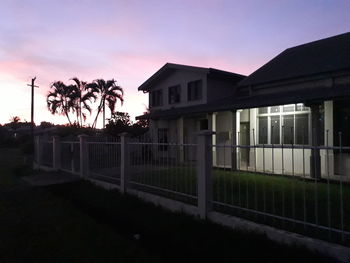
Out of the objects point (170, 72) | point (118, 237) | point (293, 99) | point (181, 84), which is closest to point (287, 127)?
point (293, 99)

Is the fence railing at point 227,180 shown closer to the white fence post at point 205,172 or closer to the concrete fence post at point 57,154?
the white fence post at point 205,172

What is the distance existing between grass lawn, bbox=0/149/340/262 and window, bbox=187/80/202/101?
10638 mm

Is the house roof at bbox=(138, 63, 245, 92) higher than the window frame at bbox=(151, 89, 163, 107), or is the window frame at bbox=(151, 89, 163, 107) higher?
the house roof at bbox=(138, 63, 245, 92)

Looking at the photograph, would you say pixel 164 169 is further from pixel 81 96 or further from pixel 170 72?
pixel 81 96

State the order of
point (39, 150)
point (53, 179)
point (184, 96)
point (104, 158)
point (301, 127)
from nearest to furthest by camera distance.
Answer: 1. point (104, 158)
2. point (53, 179)
3. point (301, 127)
4. point (39, 150)
5. point (184, 96)

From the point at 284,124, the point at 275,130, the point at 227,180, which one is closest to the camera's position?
the point at 227,180

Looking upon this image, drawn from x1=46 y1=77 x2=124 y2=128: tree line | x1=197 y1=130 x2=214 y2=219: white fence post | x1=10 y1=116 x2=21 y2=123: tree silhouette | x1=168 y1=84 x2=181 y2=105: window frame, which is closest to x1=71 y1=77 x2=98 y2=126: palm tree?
x1=46 y1=77 x2=124 y2=128: tree line

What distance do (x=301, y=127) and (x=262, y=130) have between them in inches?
73.2

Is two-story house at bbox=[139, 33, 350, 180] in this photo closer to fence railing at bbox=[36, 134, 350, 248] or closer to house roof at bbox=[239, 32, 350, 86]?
house roof at bbox=[239, 32, 350, 86]

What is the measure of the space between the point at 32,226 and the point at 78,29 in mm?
10455

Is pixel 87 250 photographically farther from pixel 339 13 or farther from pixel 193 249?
pixel 339 13

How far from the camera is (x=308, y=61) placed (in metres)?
14.4

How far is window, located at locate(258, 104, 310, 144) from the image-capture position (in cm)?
1276

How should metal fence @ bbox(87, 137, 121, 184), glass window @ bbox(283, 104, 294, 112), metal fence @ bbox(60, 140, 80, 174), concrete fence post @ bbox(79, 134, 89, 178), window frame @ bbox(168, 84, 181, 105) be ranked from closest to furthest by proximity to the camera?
metal fence @ bbox(87, 137, 121, 184), concrete fence post @ bbox(79, 134, 89, 178), metal fence @ bbox(60, 140, 80, 174), glass window @ bbox(283, 104, 294, 112), window frame @ bbox(168, 84, 181, 105)
